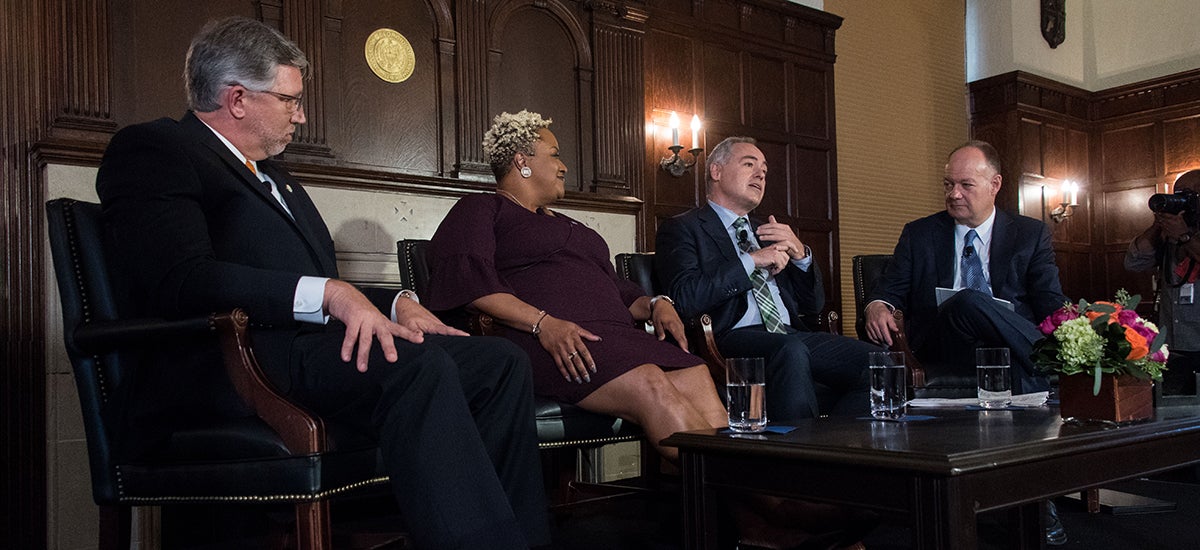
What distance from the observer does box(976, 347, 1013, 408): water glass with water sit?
7.66 ft

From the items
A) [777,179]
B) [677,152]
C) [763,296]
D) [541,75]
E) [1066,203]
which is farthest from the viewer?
[1066,203]

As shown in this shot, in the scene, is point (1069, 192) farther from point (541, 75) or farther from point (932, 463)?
point (932, 463)

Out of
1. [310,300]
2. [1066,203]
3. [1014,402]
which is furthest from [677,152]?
[1066,203]

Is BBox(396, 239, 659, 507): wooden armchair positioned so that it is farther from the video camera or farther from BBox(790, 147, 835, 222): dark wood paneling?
BBox(790, 147, 835, 222): dark wood paneling

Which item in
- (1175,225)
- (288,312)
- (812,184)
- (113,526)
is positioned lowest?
(113,526)

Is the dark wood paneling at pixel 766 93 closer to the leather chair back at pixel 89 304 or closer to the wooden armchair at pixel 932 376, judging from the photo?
the wooden armchair at pixel 932 376

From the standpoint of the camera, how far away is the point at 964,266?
356 cm

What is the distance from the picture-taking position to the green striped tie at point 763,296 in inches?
127

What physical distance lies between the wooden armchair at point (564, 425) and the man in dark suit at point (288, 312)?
0.47 meters

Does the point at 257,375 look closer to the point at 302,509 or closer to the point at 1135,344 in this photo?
the point at 302,509

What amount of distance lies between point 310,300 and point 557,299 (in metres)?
1.05

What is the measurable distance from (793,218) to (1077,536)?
340cm

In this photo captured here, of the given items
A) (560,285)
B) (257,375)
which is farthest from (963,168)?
(257,375)

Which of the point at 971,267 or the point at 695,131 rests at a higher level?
the point at 695,131
